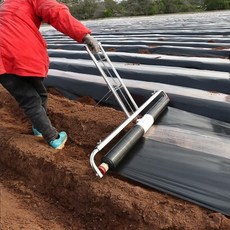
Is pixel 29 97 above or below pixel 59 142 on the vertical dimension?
above

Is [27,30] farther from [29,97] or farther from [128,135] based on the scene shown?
[128,135]

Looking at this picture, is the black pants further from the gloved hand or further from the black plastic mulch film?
the black plastic mulch film

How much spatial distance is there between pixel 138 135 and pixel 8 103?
1820 millimetres

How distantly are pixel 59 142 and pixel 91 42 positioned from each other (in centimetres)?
83

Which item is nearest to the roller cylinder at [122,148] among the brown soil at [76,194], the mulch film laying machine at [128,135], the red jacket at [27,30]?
the mulch film laying machine at [128,135]

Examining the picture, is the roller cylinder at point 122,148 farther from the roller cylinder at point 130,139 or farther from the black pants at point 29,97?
the black pants at point 29,97

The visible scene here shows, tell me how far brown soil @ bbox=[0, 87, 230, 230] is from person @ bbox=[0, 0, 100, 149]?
30 cm

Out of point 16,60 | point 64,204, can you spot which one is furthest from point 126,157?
point 16,60

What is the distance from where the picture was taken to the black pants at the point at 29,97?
2.28 metres

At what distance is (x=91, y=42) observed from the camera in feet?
7.60

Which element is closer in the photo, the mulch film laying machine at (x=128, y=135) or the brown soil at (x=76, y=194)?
the brown soil at (x=76, y=194)

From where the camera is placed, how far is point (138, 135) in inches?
86.9

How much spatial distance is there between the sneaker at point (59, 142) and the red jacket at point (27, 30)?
537 mm

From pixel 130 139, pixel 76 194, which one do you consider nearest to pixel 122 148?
pixel 130 139
